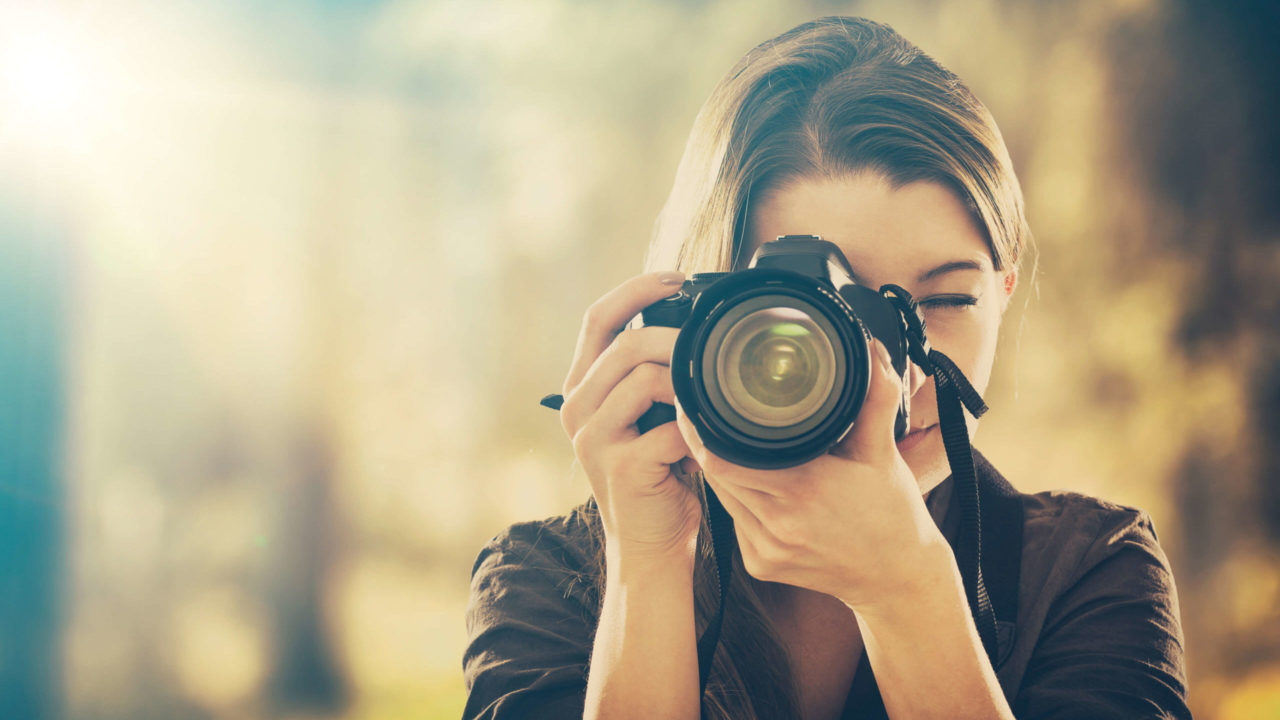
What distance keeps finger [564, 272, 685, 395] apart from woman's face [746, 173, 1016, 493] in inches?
4.5

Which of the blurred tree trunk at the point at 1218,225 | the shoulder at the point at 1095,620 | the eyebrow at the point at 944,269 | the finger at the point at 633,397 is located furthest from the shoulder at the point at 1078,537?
the blurred tree trunk at the point at 1218,225

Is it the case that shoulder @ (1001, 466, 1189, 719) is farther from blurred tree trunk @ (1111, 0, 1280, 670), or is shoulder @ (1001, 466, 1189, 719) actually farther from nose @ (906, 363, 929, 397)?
blurred tree trunk @ (1111, 0, 1280, 670)

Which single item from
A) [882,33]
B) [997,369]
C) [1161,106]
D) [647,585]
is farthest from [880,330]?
Answer: [1161,106]

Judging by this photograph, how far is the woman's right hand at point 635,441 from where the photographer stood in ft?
1.49

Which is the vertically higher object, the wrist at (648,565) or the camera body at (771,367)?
the camera body at (771,367)

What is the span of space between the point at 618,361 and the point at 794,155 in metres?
0.23

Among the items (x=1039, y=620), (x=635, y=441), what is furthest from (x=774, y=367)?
(x=1039, y=620)

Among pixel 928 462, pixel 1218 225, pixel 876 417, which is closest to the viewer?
pixel 876 417

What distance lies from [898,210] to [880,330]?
0.46ft

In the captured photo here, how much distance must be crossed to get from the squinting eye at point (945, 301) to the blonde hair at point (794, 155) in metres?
0.06

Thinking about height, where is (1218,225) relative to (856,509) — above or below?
above

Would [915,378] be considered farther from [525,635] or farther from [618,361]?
[525,635]

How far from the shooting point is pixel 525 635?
0.56m

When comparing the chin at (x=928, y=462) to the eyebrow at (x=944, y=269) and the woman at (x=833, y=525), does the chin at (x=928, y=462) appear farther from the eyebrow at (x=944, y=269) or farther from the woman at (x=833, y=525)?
the eyebrow at (x=944, y=269)
